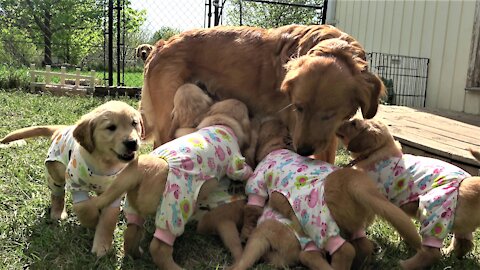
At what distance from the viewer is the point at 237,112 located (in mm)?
3148

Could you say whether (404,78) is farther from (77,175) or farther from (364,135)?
(77,175)

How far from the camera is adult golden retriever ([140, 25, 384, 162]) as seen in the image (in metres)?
2.58

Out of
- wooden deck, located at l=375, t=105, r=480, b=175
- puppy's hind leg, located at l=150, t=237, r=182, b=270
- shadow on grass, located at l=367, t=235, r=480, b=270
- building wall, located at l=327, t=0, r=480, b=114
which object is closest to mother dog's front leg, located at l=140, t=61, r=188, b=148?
puppy's hind leg, located at l=150, t=237, r=182, b=270

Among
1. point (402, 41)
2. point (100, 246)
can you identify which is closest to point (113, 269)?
point (100, 246)

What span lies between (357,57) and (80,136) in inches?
62.9

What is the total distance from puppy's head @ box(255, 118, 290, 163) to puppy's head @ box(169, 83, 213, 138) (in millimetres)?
442

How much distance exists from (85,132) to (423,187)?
5.63 feet

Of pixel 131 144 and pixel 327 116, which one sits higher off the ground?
pixel 327 116

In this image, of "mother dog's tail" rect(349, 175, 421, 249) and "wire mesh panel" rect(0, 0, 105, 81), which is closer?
"mother dog's tail" rect(349, 175, 421, 249)

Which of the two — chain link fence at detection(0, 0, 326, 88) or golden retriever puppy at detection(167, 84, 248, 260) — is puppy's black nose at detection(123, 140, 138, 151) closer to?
golden retriever puppy at detection(167, 84, 248, 260)

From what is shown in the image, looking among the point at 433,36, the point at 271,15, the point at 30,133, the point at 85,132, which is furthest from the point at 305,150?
the point at 271,15

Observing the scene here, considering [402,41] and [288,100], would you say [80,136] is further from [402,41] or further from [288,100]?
[402,41]

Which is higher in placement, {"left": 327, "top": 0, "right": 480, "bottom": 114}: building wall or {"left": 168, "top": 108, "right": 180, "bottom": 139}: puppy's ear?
{"left": 327, "top": 0, "right": 480, "bottom": 114}: building wall

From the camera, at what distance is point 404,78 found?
26.3ft
